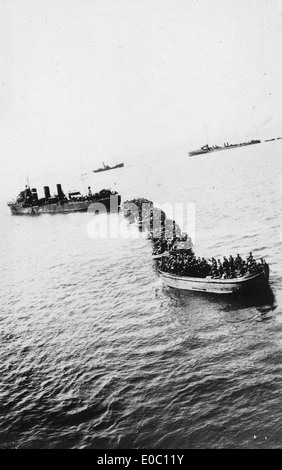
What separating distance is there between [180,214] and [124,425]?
45.8 meters

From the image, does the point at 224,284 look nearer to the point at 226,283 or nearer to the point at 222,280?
the point at 226,283

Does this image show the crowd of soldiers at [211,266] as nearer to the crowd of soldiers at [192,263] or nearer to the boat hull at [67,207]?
the crowd of soldiers at [192,263]

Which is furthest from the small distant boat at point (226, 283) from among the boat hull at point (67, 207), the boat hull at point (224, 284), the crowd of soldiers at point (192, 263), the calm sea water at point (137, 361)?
the boat hull at point (67, 207)

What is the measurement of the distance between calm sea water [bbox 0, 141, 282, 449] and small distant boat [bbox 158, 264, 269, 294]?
0.62 m

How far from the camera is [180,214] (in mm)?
57688

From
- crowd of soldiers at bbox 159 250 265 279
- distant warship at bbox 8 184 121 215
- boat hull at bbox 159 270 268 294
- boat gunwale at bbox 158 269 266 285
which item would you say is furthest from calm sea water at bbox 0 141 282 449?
distant warship at bbox 8 184 121 215

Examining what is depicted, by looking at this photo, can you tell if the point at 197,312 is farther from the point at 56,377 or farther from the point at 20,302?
the point at 20,302

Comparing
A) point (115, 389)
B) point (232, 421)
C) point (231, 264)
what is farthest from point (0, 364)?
point (231, 264)

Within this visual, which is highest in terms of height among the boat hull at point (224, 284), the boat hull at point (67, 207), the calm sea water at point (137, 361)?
the boat hull at point (67, 207)

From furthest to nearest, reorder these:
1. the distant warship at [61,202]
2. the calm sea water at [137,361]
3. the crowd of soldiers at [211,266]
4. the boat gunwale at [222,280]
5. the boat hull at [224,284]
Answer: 1. the distant warship at [61,202]
2. the crowd of soldiers at [211,266]
3. the boat hull at [224,284]
4. the boat gunwale at [222,280]
5. the calm sea water at [137,361]

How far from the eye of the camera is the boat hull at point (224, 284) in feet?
69.3

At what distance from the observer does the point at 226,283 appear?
70.5ft

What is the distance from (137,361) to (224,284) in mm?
7327

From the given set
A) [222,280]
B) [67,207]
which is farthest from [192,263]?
[67,207]
